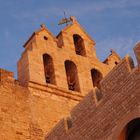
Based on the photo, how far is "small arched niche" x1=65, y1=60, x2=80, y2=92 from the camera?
57.8 feet

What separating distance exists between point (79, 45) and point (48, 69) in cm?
269

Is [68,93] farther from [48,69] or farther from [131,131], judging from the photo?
[131,131]

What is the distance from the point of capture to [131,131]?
984 cm

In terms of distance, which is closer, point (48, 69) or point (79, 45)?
point (48, 69)

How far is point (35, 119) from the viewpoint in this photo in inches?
591

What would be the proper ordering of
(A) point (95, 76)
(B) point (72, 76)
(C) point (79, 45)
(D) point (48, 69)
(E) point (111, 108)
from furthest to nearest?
(C) point (79, 45) → (A) point (95, 76) → (B) point (72, 76) → (D) point (48, 69) → (E) point (111, 108)

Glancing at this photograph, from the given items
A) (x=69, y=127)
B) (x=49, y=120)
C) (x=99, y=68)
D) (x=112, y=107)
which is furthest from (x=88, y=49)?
(x=112, y=107)

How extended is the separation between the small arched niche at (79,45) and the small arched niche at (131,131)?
9.64 metres

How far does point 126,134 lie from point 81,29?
1080 cm

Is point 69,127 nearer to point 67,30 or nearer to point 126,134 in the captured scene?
Answer: point 126,134

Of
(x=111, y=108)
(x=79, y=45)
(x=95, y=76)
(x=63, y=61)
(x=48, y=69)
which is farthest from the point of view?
(x=79, y=45)

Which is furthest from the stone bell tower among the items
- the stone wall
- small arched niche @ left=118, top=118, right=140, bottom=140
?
small arched niche @ left=118, top=118, right=140, bottom=140

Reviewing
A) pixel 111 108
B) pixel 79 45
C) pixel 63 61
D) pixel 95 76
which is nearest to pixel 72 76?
pixel 63 61

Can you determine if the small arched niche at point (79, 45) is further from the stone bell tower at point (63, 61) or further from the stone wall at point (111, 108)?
the stone wall at point (111, 108)
